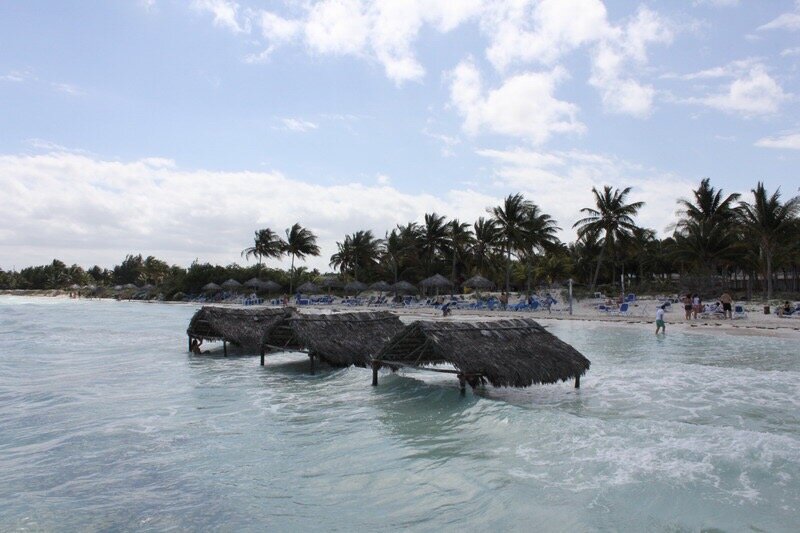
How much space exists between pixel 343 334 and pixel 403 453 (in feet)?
20.9

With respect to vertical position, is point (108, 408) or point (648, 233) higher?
point (648, 233)

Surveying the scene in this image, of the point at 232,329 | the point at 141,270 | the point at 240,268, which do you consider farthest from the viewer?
the point at 141,270

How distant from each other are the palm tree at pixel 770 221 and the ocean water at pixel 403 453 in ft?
76.4

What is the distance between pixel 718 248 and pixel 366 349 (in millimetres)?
32284

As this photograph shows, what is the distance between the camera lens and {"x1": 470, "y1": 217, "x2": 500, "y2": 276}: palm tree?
4659 cm

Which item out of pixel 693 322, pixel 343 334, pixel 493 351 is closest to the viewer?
pixel 493 351

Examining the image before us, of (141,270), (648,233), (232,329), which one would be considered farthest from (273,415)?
(141,270)

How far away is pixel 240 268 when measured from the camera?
66250 millimetres

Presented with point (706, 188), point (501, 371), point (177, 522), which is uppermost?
point (706, 188)

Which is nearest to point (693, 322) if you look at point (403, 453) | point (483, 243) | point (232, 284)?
point (403, 453)

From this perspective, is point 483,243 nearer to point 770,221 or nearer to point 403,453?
point 770,221

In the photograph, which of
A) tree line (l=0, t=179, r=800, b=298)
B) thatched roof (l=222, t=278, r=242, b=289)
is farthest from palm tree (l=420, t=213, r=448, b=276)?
thatched roof (l=222, t=278, r=242, b=289)

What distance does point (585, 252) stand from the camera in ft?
180

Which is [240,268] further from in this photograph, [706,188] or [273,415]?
[273,415]
